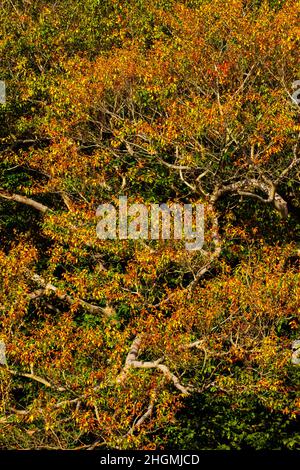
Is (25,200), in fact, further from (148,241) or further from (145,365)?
(145,365)

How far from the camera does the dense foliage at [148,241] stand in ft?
57.3

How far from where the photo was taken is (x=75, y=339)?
1842cm

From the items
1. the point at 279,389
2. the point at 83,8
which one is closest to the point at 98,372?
the point at 279,389

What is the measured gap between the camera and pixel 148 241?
65.6 ft

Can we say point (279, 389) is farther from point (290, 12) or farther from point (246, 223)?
point (290, 12)

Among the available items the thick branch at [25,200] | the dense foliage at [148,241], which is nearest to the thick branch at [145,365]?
the dense foliage at [148,241]

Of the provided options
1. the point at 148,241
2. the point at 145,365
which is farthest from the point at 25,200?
the point at 145,365

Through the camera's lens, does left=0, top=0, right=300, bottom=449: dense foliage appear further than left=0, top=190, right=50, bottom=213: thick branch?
No

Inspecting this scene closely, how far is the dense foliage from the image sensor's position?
1747 centimetres

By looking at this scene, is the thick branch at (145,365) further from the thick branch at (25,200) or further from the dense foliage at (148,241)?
the thick branch at (25,200)

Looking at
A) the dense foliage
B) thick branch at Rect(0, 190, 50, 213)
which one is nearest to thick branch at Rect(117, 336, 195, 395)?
the dense foliage

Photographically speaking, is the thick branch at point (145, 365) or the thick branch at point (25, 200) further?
the thick branch at point (25, 200)

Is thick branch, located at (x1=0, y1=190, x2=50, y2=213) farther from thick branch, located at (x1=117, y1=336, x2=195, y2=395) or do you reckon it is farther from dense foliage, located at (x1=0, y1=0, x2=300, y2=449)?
thick branch, located at (x1=117, y1=336, x2=195, y2=395)

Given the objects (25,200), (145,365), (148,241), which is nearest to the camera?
(145,365)
